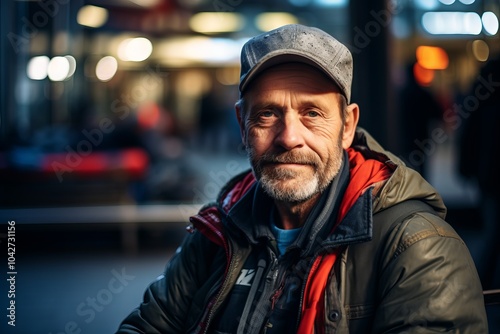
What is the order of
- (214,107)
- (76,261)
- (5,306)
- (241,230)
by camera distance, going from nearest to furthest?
(241,230) → (5,306) → (76,261) → (214,107)

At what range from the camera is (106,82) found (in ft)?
46.6

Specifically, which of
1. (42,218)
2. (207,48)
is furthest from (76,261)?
(207,48)

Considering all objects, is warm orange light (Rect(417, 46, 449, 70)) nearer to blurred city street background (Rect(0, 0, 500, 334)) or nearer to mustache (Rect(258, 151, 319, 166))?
blurred city street background (Rect(0, 0, 500, 334))

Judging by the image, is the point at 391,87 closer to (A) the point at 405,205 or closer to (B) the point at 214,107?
(A) the point at 405,205

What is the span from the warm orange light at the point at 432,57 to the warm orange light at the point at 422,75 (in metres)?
0.08

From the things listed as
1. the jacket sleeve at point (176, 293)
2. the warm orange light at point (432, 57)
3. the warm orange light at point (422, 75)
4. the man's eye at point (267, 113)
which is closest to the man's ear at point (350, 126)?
the man's eye at point (267, 113)

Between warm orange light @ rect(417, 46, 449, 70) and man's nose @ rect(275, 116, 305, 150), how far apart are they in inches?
285

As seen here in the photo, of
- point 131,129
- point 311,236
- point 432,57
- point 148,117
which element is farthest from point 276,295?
point 148,117

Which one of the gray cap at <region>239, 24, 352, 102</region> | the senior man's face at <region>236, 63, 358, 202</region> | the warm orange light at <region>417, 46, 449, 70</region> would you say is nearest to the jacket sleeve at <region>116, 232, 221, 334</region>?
the senior man's face at <region>236, 63, 358, 202</region>

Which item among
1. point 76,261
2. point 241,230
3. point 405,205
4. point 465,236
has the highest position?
point 405,205

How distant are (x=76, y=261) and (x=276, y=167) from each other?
5.67 meters

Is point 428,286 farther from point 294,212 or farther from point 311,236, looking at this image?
point 294,212

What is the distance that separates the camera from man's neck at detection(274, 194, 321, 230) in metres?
2.09

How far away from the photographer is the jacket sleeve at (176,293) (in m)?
2.24
